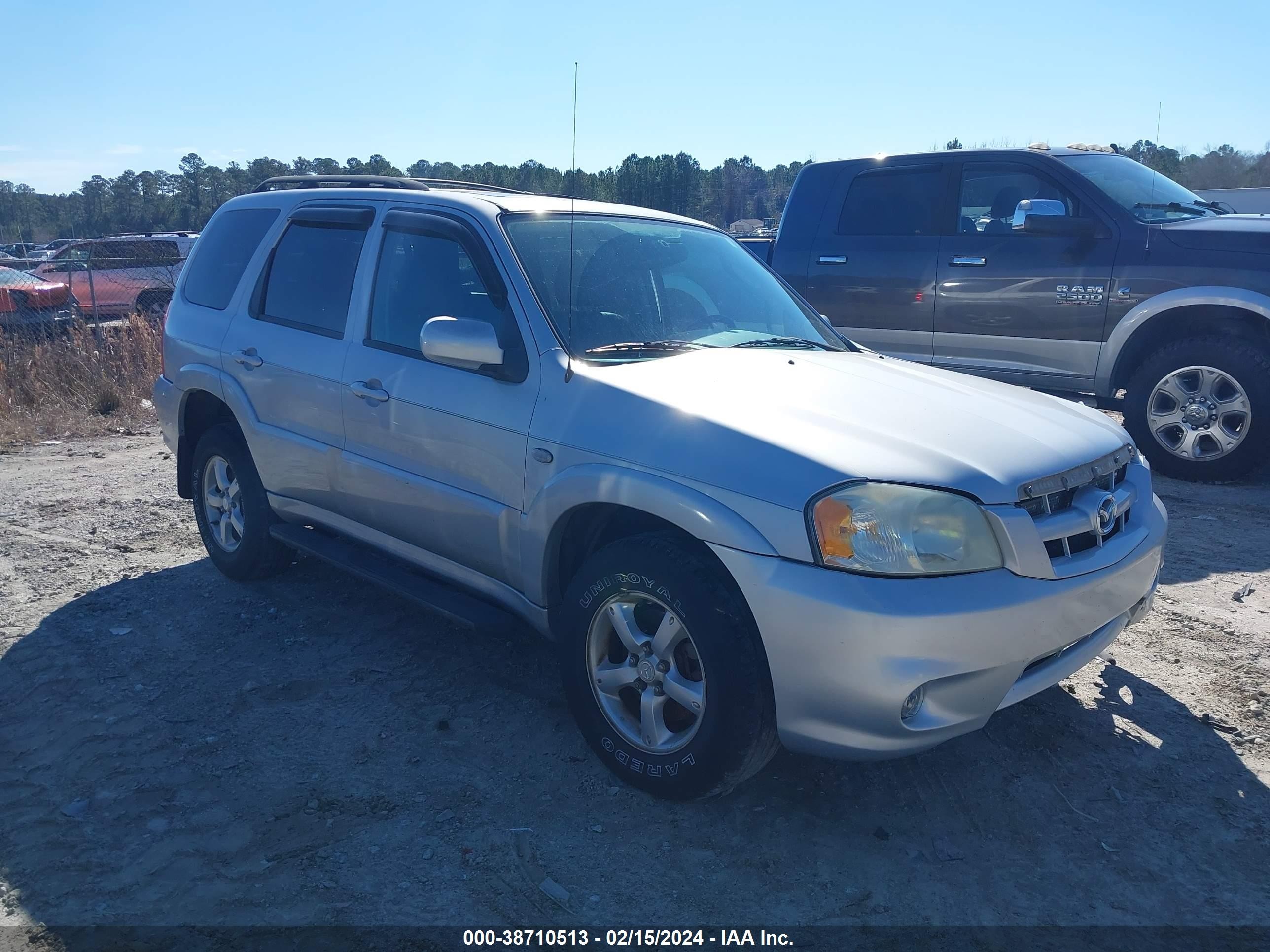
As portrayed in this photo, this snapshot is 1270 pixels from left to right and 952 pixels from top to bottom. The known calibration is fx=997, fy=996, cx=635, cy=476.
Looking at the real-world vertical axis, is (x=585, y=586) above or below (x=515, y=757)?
above

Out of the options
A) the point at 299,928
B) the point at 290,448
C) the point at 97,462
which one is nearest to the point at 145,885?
the point at 299,928

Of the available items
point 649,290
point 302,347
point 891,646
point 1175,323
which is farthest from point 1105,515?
point 1175,323

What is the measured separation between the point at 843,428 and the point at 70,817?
265cm

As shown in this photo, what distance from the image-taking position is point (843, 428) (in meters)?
2.92

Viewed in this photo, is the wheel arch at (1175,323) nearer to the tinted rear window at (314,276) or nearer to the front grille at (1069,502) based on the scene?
the front grille at (1069,502)

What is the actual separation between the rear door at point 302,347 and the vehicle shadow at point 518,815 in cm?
93

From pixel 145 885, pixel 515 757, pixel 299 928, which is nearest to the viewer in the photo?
pixel 299 928

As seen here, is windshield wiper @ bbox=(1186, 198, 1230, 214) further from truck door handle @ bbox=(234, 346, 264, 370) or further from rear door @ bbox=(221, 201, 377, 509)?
truck door handle @ bbox=(234, 346, 264, 370)

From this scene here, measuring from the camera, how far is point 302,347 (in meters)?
4.37

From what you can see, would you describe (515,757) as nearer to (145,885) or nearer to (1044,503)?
(145,885)

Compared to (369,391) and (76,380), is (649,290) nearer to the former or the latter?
(369,391)

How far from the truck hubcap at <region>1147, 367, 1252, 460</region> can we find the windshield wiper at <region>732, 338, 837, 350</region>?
358 cm

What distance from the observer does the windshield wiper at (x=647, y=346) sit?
3467 mm

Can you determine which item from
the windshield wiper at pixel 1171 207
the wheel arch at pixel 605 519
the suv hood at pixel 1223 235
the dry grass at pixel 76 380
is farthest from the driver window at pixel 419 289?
the dry grass at pixel 76 380
